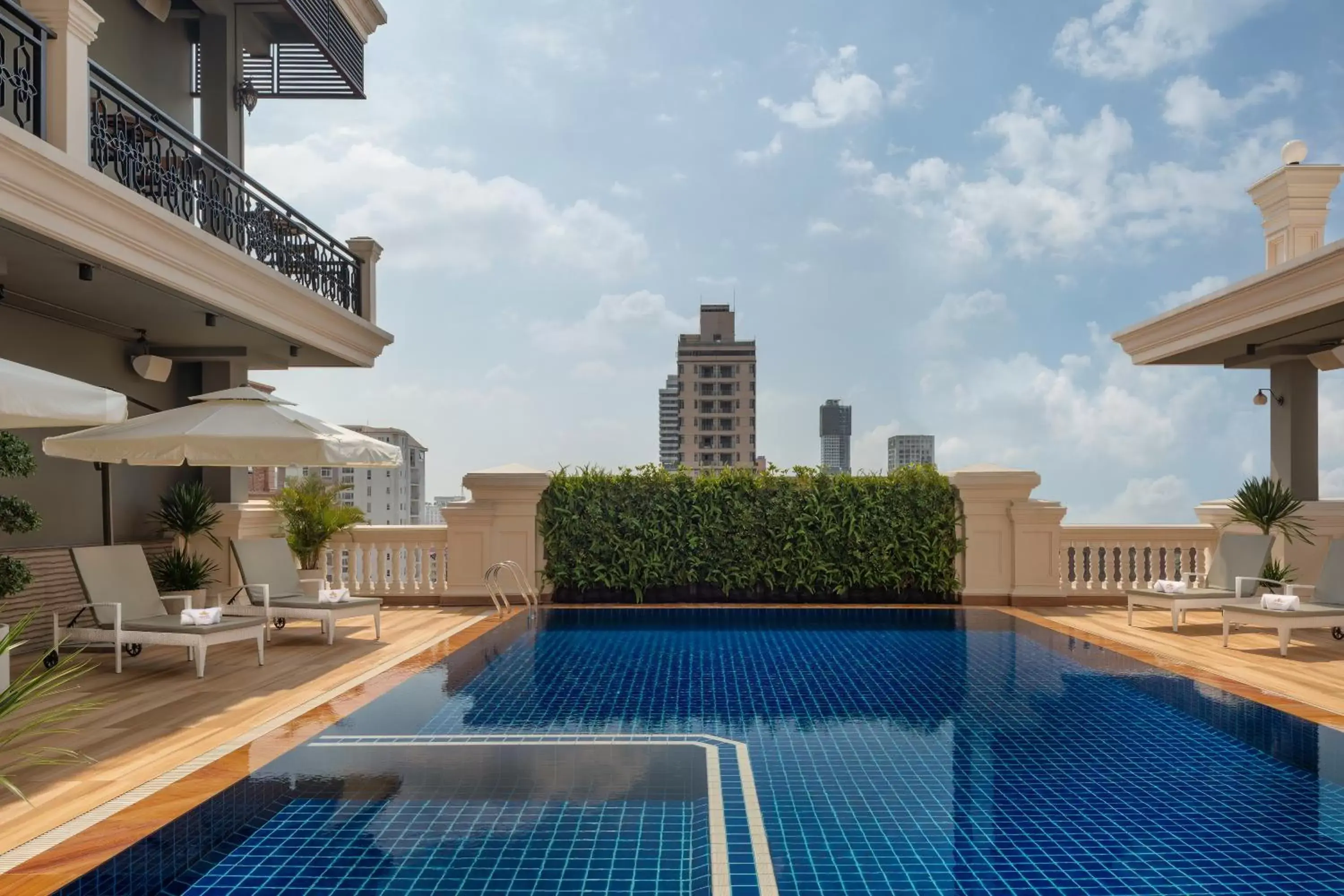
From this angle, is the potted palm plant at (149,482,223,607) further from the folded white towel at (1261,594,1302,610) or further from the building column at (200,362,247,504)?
the folded white towel at (1261,594,1302,610)

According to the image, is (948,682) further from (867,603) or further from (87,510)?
(87,510)

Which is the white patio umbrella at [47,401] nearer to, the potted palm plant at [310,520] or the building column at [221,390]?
the potted palm plant at [310,520]

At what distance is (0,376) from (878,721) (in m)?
5.75

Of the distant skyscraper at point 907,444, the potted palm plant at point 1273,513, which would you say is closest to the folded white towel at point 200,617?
the potted palm plant at point 1273,513

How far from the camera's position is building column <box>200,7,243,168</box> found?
44.0 feet

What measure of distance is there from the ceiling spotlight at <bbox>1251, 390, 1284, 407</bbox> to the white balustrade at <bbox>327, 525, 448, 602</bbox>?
470 inches

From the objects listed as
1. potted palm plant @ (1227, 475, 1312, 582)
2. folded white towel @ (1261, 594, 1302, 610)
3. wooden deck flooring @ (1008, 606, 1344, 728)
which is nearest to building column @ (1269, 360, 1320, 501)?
potted palm plant @ (1227, 475, 1312, 582)

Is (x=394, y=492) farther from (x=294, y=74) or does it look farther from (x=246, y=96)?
(x=246, y=96)

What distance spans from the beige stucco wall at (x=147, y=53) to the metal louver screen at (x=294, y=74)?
3.73 ft

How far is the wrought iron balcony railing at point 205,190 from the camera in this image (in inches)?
353

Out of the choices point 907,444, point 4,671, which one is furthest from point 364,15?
point 907,444

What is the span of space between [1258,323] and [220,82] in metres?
13.6

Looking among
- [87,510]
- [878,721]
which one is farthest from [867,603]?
[87,510]

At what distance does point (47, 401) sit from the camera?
568 cm
